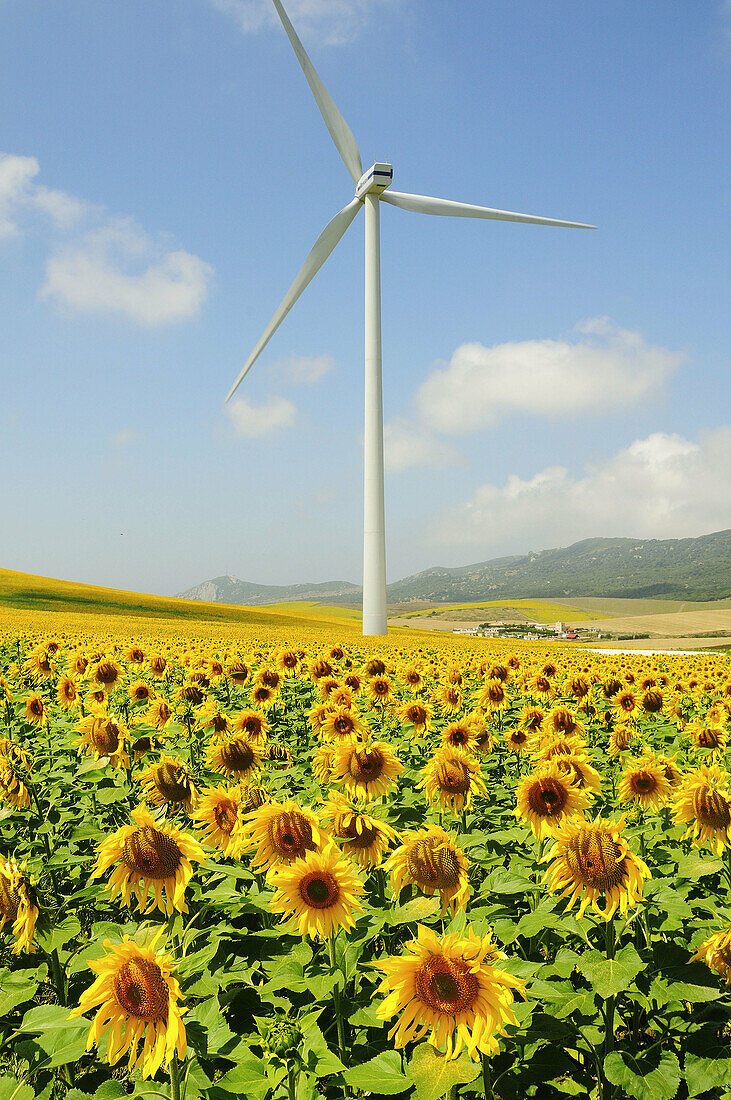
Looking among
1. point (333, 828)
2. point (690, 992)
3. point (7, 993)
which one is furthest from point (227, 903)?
point (690, 992)

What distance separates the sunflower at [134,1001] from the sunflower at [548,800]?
275 centimetres

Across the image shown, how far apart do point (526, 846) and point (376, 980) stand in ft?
7.05

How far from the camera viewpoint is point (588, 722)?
955 cm

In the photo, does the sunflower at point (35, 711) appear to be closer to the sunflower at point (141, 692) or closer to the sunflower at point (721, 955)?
the sunflower at point (141, 692)

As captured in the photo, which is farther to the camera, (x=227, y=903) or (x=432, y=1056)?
(x=227, y=903)

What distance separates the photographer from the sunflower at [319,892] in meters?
3.37

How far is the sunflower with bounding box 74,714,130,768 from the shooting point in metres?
5.54

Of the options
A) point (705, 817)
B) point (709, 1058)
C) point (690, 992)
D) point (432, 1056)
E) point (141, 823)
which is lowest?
point (709, 1058)

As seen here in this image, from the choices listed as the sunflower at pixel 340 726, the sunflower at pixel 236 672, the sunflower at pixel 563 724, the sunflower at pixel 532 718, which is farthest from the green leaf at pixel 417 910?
the sunflower at pixel 236 672

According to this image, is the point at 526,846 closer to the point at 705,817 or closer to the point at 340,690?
the point at 705,817

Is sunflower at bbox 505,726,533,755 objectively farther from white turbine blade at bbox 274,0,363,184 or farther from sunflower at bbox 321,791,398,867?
white turbine blade at bbox 274,0,363,184

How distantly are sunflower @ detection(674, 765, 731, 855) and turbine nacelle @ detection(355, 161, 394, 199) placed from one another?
47.4 meters

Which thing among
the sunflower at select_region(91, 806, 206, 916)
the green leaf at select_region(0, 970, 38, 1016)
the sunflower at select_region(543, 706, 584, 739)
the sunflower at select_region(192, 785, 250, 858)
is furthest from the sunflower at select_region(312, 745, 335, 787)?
the green leaf at select_region(0, 970, 38, 1016)

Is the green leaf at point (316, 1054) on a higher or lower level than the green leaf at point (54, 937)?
lower
